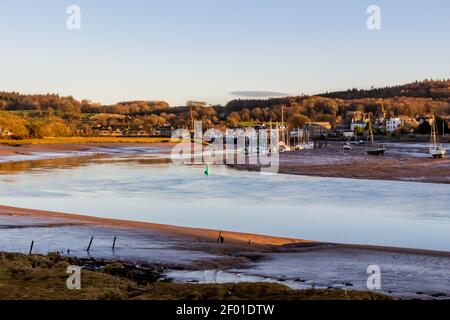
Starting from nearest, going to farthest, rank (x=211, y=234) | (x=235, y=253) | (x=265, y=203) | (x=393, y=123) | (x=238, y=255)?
1. (x=238, y=255)
2. (x=235, y=253)
3. (x=211, y=234)
4. (x=265, y=203)
5. (x=393, y=123)

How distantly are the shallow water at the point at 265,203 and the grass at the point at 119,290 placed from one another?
376 inches

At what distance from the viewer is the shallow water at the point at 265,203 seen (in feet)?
73.6

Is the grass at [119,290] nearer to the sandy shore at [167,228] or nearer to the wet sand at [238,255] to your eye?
the wet sand at [238,255]

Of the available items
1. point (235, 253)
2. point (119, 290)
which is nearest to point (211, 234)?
point (235, 253)

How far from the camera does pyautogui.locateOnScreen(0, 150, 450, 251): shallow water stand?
22.4 m

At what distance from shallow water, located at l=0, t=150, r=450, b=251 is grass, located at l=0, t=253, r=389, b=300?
956cm

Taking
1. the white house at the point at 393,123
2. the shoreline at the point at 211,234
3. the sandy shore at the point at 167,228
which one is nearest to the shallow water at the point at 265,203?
the shoreline at the point at 211,234

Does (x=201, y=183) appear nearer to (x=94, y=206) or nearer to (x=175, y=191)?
(x=175, y=191)

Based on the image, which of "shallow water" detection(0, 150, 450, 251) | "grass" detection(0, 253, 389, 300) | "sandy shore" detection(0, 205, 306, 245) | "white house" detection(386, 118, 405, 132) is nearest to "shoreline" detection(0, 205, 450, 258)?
"sandy shore" detection(0, 205, 306, 245)

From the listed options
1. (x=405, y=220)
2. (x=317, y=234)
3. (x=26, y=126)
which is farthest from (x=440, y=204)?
(x=26, y=126)

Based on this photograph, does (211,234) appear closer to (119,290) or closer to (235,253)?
(235,253)

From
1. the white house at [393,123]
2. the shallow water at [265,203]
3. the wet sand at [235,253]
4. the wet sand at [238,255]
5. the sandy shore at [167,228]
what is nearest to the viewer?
the wet sand at [238,255]

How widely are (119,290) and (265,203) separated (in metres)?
20.0

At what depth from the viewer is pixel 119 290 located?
11.2 meters
